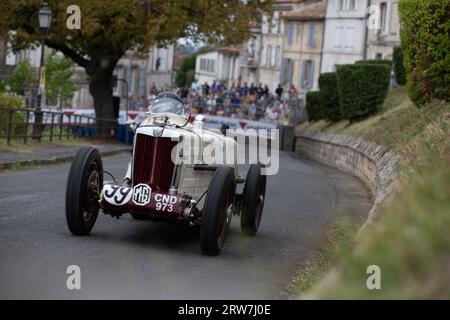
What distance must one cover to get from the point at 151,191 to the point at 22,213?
278cm

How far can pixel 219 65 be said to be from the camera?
10969 cm

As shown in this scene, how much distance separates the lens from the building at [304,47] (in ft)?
246

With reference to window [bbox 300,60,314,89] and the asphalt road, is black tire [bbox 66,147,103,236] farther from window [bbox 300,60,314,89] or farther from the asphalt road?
window [bbox 300,60,314,89]

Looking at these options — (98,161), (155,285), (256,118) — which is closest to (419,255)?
(155,285)

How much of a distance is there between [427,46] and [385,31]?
43.0 m

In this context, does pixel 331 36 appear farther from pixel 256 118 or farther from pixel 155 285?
pixel 155 285

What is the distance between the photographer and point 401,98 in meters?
34.3

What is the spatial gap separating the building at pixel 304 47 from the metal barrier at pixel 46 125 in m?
34.3

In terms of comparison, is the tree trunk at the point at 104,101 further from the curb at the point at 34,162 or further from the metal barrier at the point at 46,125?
the curb at the point at 34,162

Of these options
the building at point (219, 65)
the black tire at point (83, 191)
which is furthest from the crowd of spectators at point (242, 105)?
the building at point (219, 65)

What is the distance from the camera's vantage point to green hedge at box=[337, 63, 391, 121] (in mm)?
34562

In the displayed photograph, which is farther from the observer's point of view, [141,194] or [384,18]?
[384,18]

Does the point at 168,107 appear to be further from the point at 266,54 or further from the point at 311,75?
the point at 266,54

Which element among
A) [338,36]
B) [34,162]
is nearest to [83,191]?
[34,162]
